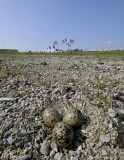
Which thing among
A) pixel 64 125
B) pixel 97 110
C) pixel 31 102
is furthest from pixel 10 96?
pixel 97 110

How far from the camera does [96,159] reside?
1.59 m

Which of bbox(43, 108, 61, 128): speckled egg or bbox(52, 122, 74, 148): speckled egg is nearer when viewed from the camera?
bbox(52, 122, 74, 148): speckled egg

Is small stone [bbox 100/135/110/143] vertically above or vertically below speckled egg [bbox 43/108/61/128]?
below

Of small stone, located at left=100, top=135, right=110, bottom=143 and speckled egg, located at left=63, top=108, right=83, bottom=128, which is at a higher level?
speckled egg, located at left=63, top=108, right=83, bottom=128

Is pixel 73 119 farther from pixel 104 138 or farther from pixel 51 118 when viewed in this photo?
pixel 104 138

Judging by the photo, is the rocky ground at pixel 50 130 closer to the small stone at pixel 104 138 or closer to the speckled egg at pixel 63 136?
the small stone at pixel 104 138

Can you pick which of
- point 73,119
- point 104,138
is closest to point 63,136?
point 73,119

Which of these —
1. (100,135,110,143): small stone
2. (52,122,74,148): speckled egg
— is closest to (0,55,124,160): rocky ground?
(100,135,110,143): small stone

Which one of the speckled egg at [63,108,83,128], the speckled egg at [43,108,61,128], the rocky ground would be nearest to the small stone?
the rocky ground

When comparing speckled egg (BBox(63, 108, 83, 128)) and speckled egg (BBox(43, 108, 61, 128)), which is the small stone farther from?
speckled egg (BBox(43, 108, 61, 128))

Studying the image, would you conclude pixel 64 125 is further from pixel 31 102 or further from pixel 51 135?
pixel 31 102

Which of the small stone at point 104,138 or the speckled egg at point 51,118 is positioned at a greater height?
the speckled egg at point 51,118

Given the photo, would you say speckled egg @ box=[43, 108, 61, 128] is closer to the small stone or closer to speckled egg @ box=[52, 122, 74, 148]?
speckled egg @ box=[52, 122, 74, 148]

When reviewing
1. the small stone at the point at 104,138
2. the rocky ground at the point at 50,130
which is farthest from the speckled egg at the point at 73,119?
the small stone at the point at 104,138
